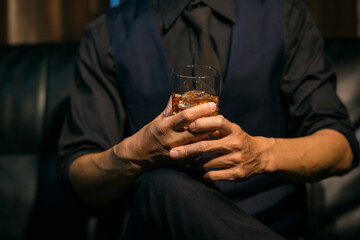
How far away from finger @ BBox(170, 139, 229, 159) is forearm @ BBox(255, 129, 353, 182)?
0.48 ft

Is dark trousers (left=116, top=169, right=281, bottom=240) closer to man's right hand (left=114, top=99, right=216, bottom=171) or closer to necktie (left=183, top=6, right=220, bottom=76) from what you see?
man's right hand (left=114, top=99, right=216, bottom=171)

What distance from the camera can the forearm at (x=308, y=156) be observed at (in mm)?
1063

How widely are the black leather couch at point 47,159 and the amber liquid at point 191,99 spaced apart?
687 millimetres

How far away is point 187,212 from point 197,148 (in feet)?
0.47

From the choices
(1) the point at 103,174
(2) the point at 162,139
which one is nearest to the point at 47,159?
(1) the point at 103,174

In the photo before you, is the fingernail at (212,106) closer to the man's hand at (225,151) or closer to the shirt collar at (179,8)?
the man's hand at (225,151)

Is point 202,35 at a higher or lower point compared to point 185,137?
higher

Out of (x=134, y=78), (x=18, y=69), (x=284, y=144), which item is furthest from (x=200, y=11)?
(x=18, y=69)

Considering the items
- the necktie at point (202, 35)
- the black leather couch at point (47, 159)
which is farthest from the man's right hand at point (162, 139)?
the black leather couch at point (47, 159)

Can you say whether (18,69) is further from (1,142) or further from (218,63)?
(218,63)

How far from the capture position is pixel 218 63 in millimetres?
1264

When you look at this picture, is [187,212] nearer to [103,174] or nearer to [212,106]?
[212,106]

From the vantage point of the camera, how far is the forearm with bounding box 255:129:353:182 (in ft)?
3.49

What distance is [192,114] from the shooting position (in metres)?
0.88
